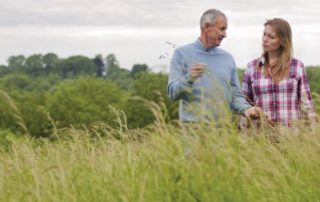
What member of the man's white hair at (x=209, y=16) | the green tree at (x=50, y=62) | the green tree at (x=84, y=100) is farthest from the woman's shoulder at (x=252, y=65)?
the green tree at (x=50, y=62)

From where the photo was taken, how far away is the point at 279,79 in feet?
22.3

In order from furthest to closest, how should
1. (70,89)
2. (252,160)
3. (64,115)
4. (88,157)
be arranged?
(70,89) → (64,115) → (88,157) → (252,160)

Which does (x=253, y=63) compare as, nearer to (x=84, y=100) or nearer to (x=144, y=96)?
(x=144, y=96)

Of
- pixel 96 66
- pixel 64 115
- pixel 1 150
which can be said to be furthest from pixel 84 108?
pixel 96 66

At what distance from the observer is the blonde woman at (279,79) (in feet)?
22.2

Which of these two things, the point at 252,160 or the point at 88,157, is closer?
the point at 252,160

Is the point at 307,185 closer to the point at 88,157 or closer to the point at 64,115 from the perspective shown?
the point at 88,157

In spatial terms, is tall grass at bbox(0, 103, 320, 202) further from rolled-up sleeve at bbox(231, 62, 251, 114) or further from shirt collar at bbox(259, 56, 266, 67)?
shirt collar at bbox(259, 56, 266, 67)

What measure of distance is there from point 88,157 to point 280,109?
2.14 m

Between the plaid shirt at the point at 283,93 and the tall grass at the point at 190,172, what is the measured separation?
159cm

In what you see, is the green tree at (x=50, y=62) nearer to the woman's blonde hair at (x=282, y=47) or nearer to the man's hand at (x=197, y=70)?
the woman's blonde hair at (x=282, y=47)

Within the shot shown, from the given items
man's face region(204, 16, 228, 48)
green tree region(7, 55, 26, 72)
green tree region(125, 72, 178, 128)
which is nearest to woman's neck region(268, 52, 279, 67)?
man's face region(204, 16, 228, 48)

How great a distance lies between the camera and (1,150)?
690cm

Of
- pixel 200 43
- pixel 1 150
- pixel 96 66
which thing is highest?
pixel 200 43
